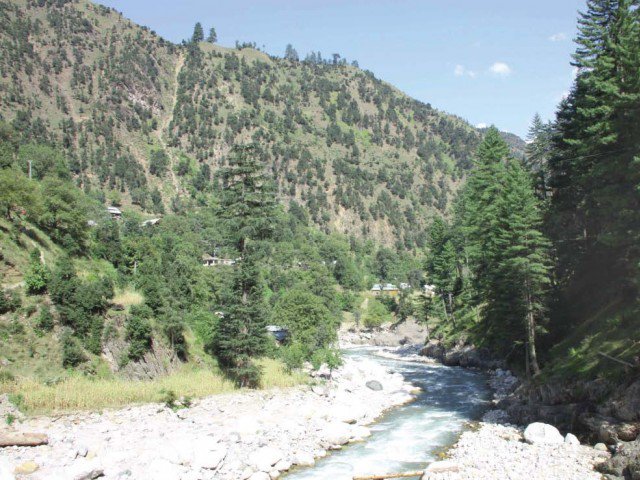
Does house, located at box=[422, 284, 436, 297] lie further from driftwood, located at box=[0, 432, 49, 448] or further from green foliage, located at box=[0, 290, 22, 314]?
Result: driftwood, located at box=[0, 432, 49, 448]

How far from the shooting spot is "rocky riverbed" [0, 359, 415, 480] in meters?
19.7

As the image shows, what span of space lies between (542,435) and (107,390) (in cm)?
2337

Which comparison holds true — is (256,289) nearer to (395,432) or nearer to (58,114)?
(395,432)

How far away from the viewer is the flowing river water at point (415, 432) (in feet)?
70.8

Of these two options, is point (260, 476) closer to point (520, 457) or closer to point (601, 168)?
point (520, 457)

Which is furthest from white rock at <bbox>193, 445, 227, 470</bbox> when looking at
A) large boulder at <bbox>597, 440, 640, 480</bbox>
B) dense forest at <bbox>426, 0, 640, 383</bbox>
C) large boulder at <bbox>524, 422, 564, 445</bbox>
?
dense forest at <bbox>426, 0, 640, 383</bbox>

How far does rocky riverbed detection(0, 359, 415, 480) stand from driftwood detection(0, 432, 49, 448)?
0.29 metres

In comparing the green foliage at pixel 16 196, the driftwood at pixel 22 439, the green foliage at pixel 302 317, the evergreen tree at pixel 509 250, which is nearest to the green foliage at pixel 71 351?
the driftwood at pixel 22 439

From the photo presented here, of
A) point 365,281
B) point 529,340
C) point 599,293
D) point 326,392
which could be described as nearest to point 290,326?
point 326,392

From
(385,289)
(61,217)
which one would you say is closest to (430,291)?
(385,289)

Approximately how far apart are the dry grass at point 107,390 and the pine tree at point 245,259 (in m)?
1.96

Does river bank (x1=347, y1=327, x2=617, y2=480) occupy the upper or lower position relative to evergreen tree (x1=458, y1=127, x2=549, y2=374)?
lower

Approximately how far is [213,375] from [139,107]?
17231 centimetres

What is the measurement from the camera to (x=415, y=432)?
27172 mm
